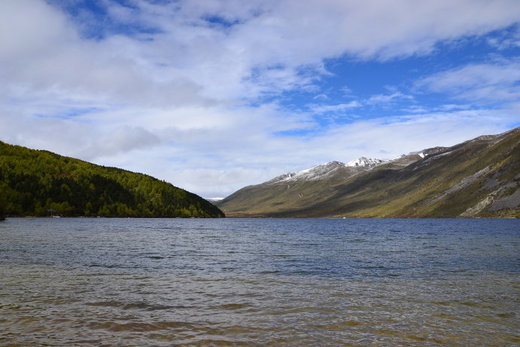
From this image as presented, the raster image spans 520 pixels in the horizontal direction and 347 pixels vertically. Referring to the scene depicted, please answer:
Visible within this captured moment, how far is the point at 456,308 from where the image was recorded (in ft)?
72.6

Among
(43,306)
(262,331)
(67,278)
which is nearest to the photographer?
(262,331)

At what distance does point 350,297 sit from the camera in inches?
977

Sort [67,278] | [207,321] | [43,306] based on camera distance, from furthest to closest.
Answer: [67,278]
[43,306]
[207,321]

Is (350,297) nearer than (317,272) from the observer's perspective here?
Yes

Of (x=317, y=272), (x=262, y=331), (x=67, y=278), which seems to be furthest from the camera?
(x=317, y=272)

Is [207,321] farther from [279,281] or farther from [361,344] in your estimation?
[279,281]

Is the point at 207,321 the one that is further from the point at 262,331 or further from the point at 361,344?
the point at 361,344

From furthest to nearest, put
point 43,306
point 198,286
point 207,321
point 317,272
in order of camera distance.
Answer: point 317,272
point 198,286
point 43,306
point 207,321

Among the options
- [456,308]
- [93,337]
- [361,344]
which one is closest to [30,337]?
[93,337]

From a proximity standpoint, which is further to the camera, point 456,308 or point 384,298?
point 384,298

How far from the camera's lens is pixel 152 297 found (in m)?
23.9

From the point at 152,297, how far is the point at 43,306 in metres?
5.68

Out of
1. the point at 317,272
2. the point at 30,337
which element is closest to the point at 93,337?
the point at 30,337

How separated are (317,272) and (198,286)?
12.2 m
